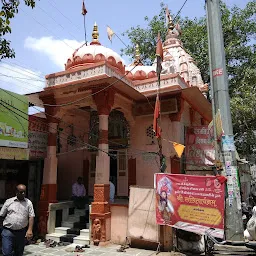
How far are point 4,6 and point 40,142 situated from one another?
16.2 feet

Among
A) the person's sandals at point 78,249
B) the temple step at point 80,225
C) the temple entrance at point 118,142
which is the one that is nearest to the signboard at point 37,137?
the temple entrance at point 118,142

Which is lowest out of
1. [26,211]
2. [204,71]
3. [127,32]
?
[26,211]

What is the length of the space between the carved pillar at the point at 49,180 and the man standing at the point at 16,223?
13.9 ft

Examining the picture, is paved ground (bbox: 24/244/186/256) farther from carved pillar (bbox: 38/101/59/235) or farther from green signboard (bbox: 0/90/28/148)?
green signboard (bbox: 0/90/28/148)

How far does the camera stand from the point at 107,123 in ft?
29.8

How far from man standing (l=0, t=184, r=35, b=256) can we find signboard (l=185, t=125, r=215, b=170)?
22.6 ft

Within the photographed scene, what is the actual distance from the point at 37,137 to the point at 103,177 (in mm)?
2964

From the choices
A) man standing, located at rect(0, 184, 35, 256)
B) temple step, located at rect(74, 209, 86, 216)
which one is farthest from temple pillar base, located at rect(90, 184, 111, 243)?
man standing, located at rect(0, 184, 35, 256)

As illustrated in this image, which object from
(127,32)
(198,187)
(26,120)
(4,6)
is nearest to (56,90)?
(26,120)

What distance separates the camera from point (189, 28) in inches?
827

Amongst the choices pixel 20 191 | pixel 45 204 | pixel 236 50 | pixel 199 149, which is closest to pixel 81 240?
pixel 45 204

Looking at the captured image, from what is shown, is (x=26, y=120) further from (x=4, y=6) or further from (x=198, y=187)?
(x=198, y=187)

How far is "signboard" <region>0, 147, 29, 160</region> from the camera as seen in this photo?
25.4 ft

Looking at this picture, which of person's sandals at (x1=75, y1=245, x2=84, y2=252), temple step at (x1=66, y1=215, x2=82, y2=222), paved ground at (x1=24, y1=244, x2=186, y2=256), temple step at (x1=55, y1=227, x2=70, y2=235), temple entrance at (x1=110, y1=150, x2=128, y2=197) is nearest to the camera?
paved ground at (x1=24, y1=244, x2=186, y2=256)
